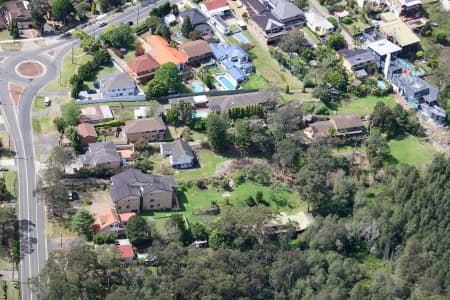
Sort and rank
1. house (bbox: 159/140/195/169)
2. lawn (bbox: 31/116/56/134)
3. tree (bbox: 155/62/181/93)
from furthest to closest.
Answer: tree (bbox: 155/62/181/93)
lawn (bbox: 31/116/56/134)
house (bbox: 159/140/195/169)

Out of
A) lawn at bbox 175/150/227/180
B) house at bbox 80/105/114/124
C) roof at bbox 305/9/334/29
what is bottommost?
lawn at bbox 175/150/227/180

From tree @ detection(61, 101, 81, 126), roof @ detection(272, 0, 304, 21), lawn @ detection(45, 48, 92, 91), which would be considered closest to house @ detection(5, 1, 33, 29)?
lawn @ detection(45, 48, 92, 91)

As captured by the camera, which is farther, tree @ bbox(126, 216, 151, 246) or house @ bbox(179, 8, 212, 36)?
house @ bbox(179, 8, 212, 36)

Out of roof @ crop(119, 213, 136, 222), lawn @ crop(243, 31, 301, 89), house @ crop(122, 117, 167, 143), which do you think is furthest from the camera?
lawn @ crop(243, 31, 301, 89)

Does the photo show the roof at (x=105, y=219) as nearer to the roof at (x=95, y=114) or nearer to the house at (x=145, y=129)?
the house at (x=145, y=129)

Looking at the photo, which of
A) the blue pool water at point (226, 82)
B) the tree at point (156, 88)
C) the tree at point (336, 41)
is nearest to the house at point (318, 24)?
the tree at point (336, 41)

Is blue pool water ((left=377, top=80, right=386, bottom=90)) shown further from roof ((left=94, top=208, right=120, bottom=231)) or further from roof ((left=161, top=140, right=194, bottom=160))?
roof ((left=94, top=208, right=120, bottom=231))

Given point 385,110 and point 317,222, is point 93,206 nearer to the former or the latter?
A: point 317,222
